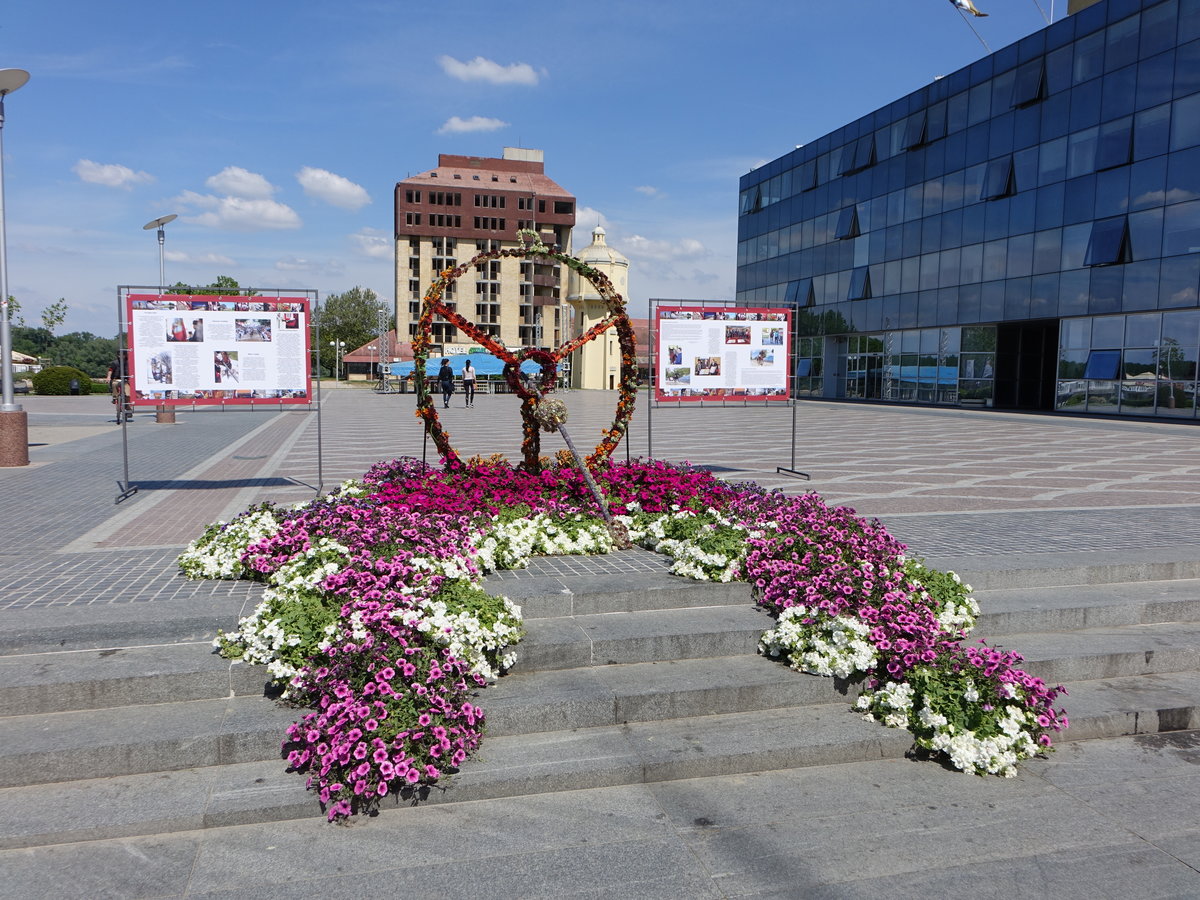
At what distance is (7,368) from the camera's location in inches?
485

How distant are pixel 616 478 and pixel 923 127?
3510 centimetres

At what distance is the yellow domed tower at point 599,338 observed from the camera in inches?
2603

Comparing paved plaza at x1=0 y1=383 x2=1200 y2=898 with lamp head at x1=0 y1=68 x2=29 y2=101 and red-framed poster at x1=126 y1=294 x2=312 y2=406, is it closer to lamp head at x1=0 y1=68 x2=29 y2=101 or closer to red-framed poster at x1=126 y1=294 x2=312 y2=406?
red-framed poster at x1=126 y1=294 x2=312 y2=406

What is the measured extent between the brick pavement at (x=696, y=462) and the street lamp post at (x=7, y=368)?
45 cm

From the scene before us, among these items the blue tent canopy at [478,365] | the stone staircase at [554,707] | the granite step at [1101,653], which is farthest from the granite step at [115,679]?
the blue tent canopy at [478,365]

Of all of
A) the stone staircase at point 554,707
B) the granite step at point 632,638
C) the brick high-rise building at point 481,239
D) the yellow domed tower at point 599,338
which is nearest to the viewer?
the stone staircase at point 554,707

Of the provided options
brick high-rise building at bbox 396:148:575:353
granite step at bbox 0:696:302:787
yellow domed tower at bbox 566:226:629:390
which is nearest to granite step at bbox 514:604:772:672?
granite step at bbox 0:696:302:787

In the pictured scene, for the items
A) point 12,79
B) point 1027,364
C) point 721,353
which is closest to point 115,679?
point 721,353

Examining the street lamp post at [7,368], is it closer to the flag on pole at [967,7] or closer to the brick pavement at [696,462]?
the brick pavement at [696,462]

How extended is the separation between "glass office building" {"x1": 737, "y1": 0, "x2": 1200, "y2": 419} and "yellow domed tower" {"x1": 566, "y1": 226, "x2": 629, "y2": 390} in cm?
2139

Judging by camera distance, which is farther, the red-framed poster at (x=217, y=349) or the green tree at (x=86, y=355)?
the green tree at (x=86, y=355)

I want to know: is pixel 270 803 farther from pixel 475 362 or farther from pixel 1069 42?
pixel 475 362

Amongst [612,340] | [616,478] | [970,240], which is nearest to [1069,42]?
[970,240]

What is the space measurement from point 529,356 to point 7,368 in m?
8.87
